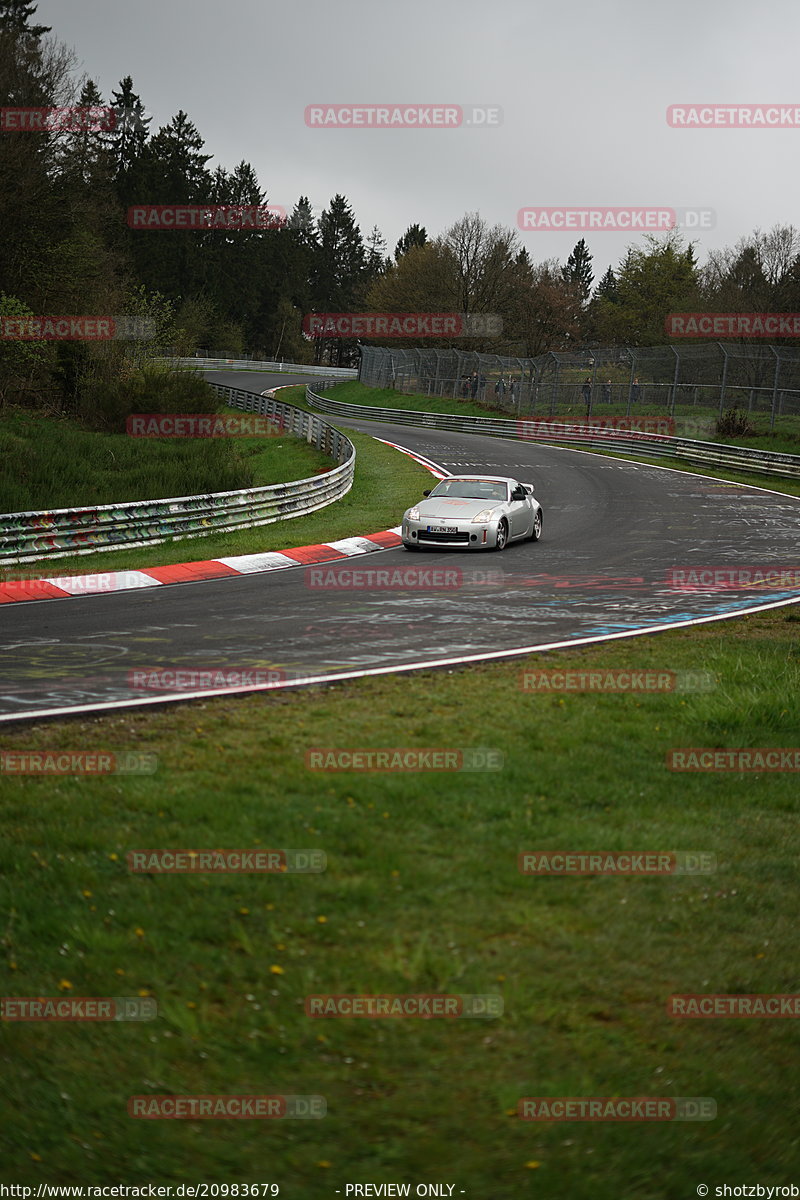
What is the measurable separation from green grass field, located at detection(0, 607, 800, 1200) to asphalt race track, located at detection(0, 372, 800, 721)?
2378 millimetres

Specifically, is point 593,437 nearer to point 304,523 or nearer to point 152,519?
point 304,523

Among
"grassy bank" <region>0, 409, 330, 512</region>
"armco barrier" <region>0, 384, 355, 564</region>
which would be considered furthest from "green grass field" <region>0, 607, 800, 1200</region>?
"grassy bank" <region>0, 409, 330, 512</region>

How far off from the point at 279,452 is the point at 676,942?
3251cm

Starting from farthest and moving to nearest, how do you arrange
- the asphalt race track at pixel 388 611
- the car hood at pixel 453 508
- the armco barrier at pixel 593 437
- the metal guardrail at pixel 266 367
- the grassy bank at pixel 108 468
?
the metal guardrail at pixel 266 367, the armco barrier at pixel 593 437, the grassy bank at pixel 108 468, the car hood at pixel 453 508, the asphalt race track at pixel 388 611

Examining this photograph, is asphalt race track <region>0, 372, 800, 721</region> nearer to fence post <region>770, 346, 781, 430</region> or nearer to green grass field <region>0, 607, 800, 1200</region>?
green grass field <region>0, 607, 800, 1200</region>

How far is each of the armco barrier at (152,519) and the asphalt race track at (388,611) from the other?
0.87 meters

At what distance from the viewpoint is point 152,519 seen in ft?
63.6

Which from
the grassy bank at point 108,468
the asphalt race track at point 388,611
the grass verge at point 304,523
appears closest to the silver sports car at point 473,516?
the asphalt race track at point 388,611

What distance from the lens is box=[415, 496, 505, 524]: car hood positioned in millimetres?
19734

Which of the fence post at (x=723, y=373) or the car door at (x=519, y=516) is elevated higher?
the fence post at (x=723, y=373)

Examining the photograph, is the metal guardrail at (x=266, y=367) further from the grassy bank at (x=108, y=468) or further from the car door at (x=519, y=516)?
the car door at (x=519, y=516)

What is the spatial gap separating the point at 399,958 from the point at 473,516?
15841mm

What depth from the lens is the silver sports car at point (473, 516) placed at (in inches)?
768

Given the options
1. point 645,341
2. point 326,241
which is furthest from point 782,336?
point 326,241
